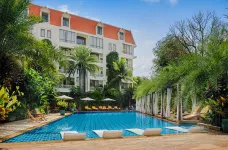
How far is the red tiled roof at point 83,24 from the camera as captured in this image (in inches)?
1372

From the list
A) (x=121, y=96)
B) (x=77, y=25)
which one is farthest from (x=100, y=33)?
(x=121, y=96)

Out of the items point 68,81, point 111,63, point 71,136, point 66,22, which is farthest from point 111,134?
point 111,63

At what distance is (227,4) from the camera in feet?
30.7

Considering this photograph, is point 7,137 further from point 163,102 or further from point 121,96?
point 121,96

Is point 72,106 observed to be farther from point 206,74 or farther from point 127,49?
point 206,74

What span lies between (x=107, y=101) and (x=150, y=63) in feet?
34.0

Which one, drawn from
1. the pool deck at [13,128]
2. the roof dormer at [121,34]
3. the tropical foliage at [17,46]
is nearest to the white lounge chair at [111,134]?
the pool deck at [13,128]

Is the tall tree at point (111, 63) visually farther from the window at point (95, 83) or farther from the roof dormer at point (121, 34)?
the roof dormer at point (121, 34)

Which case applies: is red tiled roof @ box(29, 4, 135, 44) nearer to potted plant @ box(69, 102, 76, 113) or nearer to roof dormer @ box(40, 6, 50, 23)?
roof dormer @ box(40, 6, 50, 23)

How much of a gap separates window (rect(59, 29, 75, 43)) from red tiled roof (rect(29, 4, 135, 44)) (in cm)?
107

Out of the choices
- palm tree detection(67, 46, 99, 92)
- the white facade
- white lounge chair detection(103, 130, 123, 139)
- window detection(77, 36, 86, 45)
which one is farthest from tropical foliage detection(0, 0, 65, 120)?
window detection(77, 36, 86, 45)

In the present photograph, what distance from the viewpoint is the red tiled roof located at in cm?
3484

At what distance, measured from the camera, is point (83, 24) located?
39.2 meters

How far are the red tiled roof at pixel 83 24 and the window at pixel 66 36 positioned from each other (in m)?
1.07
